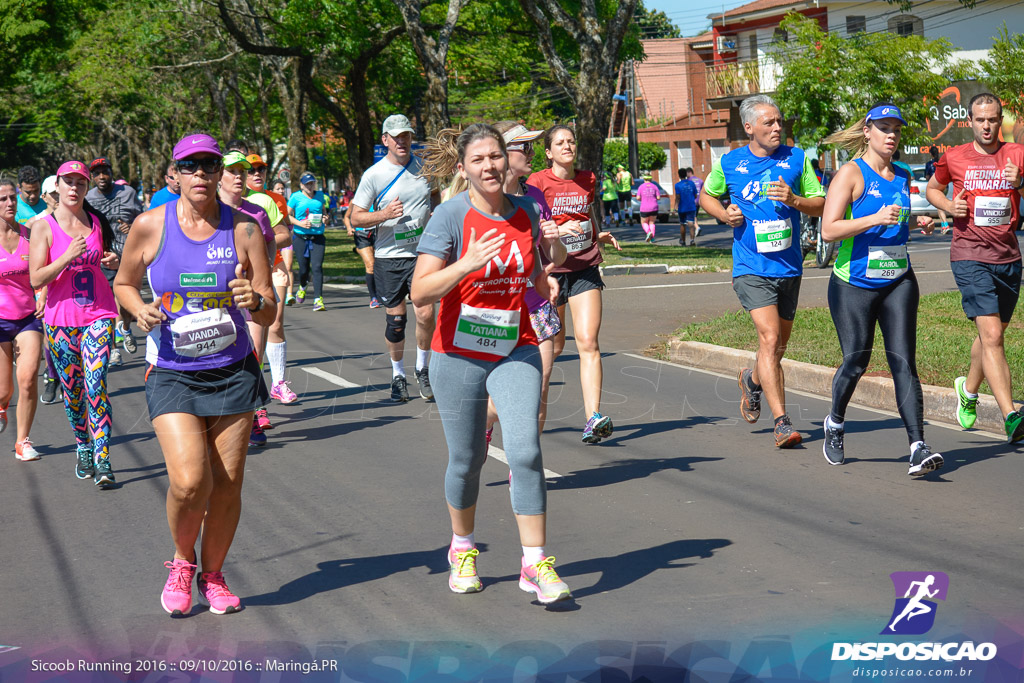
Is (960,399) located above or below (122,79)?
below

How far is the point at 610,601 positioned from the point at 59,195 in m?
4.65

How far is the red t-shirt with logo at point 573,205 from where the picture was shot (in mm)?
7578

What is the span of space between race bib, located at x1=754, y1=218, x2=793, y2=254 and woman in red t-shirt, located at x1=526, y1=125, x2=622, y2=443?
0.96m

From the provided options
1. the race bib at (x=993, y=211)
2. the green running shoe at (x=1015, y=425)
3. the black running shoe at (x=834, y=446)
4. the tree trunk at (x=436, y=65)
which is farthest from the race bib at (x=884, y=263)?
the tree trunk at (x=436, y=65)

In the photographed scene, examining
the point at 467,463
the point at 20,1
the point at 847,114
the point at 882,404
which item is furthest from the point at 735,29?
the point at 467,463

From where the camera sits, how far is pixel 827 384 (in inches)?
373

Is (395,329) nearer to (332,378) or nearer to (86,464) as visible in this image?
(332,378)

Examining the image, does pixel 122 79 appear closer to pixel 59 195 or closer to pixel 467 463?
pixel 59 195

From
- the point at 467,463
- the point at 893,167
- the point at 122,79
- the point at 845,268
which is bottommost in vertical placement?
the point at 467,463

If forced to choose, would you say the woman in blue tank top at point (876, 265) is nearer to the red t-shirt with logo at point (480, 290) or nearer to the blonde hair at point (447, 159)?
the blonde hair at point (447, 159)

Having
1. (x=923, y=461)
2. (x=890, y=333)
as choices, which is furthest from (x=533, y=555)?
(x=890, y=333)

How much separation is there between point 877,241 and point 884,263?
0.13 meters

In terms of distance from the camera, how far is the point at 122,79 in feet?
125

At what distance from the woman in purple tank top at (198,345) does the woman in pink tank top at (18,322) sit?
11.9ft
